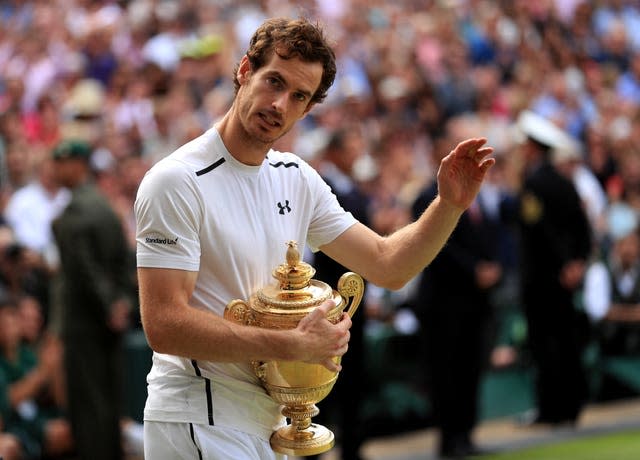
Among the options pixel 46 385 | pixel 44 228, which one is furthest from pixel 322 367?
pixel 44 228

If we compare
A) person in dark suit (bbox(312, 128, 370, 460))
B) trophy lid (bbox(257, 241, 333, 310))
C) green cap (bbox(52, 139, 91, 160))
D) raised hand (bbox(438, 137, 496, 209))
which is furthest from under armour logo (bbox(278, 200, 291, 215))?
green cap (bbox(52, 139, 91, 160))

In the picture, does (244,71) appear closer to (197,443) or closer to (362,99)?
(197,443)

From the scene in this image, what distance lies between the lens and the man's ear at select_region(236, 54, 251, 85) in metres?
3.19

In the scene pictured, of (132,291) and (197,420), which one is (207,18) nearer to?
(132,291)

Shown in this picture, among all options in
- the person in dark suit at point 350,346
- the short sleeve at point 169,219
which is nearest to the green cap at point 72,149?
the person in dark suit at point 350,346

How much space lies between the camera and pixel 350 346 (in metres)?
6.52

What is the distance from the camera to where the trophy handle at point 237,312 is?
9.80ft

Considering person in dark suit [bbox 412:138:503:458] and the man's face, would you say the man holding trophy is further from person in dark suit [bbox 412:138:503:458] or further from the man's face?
person in dark suit [bbox 412:138:503:458]

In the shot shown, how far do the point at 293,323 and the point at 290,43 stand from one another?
2.78 ft

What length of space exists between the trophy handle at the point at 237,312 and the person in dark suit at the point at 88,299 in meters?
3.49

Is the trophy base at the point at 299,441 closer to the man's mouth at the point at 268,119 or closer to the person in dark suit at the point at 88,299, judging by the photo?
the man's mouth at the point at 268,119

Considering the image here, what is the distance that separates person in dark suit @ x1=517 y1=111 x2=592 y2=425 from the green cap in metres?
3.41

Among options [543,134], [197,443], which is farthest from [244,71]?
[543,134]

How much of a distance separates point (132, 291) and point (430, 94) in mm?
6154
